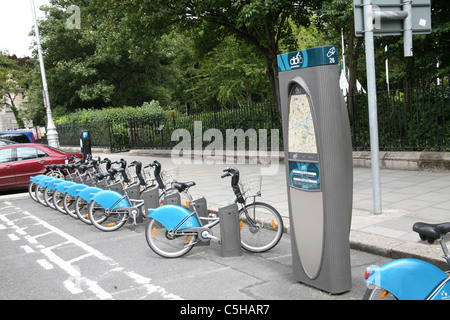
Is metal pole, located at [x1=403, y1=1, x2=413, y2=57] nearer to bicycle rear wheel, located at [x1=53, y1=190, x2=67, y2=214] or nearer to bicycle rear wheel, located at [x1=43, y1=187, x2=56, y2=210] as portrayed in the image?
bicycle rear wheel, located at [x1=53, y1=190, x2=67, y2=214]

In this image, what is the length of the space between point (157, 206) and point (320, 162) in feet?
11.9

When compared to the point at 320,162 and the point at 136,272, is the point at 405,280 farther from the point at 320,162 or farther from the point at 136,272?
the point at 136,272

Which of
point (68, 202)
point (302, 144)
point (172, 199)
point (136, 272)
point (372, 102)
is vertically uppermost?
point (372, 102)

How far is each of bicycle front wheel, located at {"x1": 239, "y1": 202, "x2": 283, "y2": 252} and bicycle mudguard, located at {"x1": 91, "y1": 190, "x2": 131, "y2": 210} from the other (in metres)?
2.32

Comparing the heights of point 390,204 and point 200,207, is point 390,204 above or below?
below

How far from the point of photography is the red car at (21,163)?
11.7 meters

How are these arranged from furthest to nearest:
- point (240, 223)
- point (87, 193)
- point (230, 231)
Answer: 1. point (87, 193)
2. point (240, 223)
3. point (230, 231)

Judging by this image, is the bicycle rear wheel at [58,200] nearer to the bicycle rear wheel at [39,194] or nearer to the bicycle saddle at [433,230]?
the bicycle rear wheel at [39,194]

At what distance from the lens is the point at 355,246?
17.1ft

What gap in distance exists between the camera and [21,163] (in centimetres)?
1184

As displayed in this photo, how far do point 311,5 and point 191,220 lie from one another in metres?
13.0

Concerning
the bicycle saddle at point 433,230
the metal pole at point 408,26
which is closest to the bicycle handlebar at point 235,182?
the bicycle saddle at point 433,230

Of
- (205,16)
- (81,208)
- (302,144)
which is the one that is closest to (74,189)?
(81,208)
